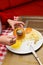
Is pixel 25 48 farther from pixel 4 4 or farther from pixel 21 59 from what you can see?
pixel 4 4

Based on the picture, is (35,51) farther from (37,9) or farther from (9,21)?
(37,9)

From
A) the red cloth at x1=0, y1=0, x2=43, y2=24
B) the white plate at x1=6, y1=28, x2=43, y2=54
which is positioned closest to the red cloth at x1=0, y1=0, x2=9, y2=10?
the red cloth at x1=0, y1=0, x2=43, y2=24

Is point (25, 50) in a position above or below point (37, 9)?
below

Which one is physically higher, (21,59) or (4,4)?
(4,4)

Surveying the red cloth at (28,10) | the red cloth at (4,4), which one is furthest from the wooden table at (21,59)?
the red cloth at (4,4)

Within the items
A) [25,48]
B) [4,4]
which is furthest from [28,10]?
[25,48]

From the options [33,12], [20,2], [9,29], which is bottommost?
[9,29]

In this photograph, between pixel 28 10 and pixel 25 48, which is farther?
pixel 28 10

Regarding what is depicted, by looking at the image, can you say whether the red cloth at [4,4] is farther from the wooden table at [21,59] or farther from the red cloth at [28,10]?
the wooden table at [21,59]

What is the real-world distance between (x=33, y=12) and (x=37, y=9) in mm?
103

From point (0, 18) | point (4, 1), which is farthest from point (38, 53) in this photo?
point (4, 1)

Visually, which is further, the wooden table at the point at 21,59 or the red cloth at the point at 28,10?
the red cloth at the point at 28,10

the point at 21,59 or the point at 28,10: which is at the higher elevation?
the point at 28,10

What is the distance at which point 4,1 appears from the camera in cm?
175
